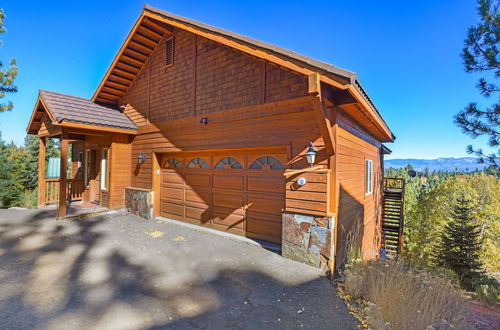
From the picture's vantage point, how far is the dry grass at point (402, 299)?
9.09ft

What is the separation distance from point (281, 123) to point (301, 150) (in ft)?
2.46

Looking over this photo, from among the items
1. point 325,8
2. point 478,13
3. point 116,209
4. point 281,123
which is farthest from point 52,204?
point 478,13

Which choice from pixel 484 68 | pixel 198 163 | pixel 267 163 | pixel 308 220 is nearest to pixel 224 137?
pixel 267 163

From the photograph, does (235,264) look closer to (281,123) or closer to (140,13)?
(281,123)

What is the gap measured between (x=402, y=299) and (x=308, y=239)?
1780mm

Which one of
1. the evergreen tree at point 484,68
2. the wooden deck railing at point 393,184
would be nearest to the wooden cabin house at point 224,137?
the evergreen tree at point 484,68

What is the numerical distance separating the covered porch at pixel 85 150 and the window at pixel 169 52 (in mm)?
2653

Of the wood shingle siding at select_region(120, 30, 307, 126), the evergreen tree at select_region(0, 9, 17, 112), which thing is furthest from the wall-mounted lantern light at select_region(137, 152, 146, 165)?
the evergreen tree at select_region(0, 9, 17, 112)

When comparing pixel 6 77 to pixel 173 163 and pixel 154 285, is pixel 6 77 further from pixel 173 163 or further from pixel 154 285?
pixel 154 285

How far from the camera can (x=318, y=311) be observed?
3109 millimetres

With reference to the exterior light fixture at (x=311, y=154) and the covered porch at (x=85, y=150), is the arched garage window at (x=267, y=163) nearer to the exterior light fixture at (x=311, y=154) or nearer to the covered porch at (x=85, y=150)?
the exterior light fixture at (x=311, y=154)

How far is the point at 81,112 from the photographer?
7.68m

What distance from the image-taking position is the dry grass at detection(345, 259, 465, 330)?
2.77m

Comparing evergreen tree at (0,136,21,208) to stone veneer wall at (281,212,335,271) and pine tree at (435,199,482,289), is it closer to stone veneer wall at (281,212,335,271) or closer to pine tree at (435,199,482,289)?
stone veneer wall at (281,212,335,271)
